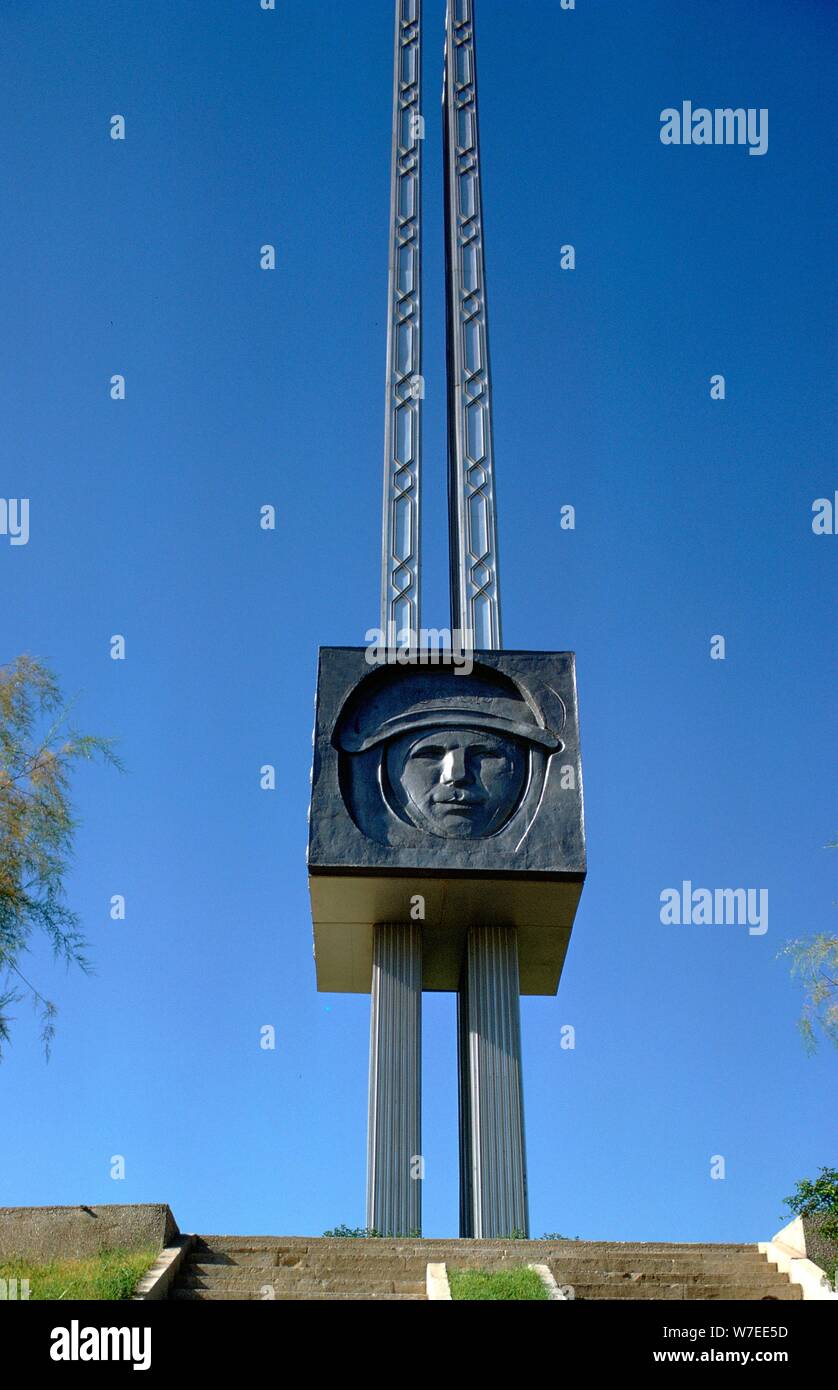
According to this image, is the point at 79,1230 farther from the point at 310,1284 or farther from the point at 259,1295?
the point at 310,1284

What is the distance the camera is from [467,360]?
22.2m

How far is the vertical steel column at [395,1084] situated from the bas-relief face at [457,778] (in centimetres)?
166

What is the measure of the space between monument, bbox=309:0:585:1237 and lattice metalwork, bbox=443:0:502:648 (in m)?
0.06

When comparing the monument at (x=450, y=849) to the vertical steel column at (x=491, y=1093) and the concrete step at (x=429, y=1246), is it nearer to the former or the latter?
the vertical steel column at (x=491, y=1093)

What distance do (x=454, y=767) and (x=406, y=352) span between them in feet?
24.2

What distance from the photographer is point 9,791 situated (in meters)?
13.6

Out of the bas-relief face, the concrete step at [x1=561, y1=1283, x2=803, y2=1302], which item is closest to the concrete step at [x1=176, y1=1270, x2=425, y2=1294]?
the concrete step at [x1=561, y1=1283, x2=803, y2=1302]

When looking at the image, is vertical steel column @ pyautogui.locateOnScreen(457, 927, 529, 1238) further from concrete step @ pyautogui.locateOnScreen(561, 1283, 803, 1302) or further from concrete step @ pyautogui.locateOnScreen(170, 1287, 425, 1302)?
concrete step @ pyautogui.locateOnScreen(170, 1287, 425, 1302)

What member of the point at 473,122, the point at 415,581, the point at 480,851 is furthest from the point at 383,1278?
the point at 473,122

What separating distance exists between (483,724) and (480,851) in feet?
6.12

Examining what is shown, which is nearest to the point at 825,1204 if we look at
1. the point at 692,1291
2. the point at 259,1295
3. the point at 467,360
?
the point at 692,1291

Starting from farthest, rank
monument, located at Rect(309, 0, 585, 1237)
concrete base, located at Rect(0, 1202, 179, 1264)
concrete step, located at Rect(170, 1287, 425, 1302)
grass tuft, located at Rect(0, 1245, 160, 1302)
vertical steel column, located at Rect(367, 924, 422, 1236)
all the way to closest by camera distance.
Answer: monument, located at Rect(309, 0, 585, 1237) → vertical steel column, located at Rect(367, 924, 422, 1236) → concrete base, located at Rect(0, 1202, 179, 1264) → concrete step, located at Rect(170, 1287, 425, 1302) → grass tuft, located at Rect(0, 1245, 160, 1302)

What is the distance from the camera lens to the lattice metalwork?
67.1 feet
